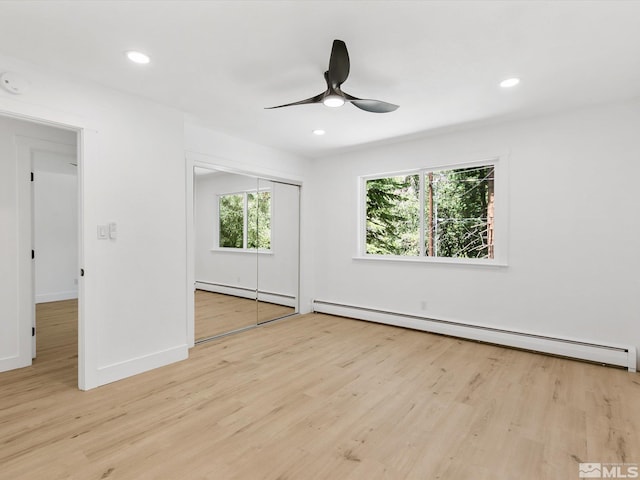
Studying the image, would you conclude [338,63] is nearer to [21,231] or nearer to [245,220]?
[245,220]

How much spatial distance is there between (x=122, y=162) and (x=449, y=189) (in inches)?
146

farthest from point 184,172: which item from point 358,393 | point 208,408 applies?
point 358,393

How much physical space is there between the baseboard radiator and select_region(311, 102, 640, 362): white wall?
8 centimetres

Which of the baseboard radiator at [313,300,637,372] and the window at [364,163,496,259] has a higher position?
the window at [364,163,496,259]

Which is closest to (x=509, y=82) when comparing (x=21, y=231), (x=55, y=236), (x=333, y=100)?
(x=333, y=100)

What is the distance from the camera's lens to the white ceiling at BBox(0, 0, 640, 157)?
6.18ft

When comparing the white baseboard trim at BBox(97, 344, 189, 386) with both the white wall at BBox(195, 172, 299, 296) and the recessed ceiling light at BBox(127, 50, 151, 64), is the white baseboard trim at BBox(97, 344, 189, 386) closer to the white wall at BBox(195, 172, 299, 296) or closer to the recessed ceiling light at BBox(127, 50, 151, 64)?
the white wall at BBox(195, 172, 299, 296)

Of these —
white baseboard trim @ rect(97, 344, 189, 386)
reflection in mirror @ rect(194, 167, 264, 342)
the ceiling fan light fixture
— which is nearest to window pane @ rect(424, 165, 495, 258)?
reflection in mirror @ rect(194, 167, 264, 342)

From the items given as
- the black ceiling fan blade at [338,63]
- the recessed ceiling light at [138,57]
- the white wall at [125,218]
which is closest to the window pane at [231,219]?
the white wall at [125,218]

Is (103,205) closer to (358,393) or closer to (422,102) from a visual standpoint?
(358,393)

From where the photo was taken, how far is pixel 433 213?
4461 mm

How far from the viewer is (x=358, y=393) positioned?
2.68 m

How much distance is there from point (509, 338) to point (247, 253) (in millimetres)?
3450

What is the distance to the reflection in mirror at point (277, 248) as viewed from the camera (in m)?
4.84
